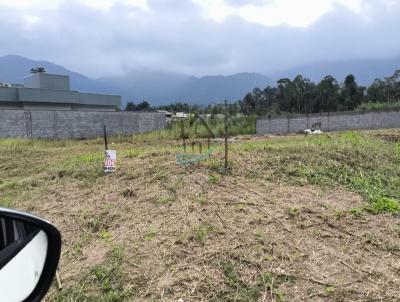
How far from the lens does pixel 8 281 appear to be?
4.27ft

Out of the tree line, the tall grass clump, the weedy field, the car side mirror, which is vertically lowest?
the weedy field

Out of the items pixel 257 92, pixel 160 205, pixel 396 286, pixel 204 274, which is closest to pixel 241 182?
pixel 160 205

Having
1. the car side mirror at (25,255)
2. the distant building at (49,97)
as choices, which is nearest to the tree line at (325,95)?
the distant building at (49,97)

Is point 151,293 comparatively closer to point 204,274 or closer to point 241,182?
point 204,274

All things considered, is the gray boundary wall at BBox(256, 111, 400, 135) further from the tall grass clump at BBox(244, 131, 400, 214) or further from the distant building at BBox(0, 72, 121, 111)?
the tall grass clump at BBox(244, 131, 400, 214)

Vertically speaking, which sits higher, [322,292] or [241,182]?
[241,182]

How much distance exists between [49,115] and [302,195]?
24994 mm

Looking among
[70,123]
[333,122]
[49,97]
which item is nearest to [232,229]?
[70,123]

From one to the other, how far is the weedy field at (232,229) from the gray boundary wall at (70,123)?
67.5 feet

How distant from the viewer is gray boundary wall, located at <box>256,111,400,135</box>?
26.9m

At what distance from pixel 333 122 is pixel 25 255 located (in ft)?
96.1

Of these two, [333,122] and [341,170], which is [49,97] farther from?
[341,170]

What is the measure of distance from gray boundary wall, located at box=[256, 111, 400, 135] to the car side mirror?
92.4 feet

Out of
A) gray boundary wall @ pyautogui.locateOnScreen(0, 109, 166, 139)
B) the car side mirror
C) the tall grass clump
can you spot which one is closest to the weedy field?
the tall grass clump
